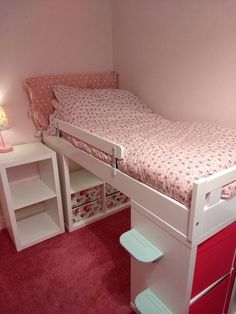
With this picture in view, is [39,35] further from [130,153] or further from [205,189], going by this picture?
[205,189]

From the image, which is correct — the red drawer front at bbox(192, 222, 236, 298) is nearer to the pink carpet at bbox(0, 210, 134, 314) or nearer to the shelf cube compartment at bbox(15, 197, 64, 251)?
the pink carpet at bbox(0, 210, 134, 314)

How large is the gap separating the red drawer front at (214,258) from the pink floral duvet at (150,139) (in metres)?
0.23

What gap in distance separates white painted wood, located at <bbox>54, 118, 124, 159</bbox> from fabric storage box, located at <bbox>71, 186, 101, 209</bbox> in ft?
2.19

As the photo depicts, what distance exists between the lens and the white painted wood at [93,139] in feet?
4.34

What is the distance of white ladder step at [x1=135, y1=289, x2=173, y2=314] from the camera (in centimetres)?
123

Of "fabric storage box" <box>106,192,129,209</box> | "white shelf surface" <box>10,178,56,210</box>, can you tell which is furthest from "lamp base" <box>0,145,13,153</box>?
"fabric storage box" <box>106,192,129,209</box>

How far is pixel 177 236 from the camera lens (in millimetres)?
Result: 1057

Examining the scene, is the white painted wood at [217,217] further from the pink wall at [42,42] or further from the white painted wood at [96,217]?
the pink wall at [42,42]

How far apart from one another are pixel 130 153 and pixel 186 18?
117cm

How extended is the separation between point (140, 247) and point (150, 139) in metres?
0.62

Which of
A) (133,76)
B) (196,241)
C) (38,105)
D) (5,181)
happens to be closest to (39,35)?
(38,105)

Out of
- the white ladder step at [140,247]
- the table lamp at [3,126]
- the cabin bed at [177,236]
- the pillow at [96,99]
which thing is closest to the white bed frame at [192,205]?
the cabin bed at [177,236]

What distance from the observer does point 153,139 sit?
146 centimetres

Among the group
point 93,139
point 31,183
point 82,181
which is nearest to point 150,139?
point 93,139
